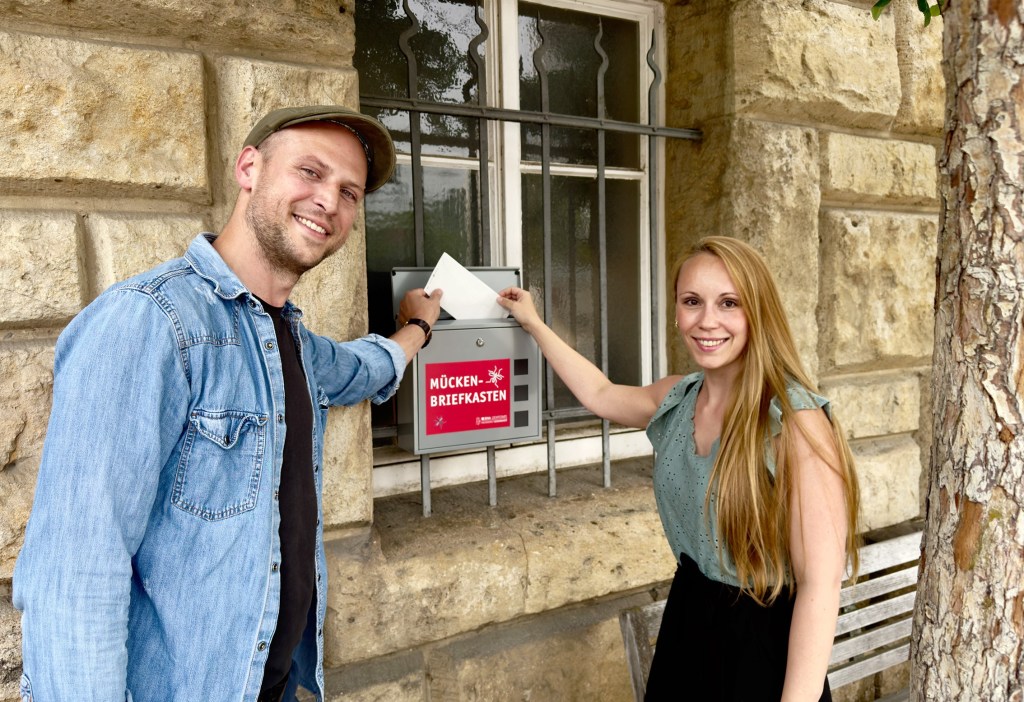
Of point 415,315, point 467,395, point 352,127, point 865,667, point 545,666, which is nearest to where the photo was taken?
point 352,127

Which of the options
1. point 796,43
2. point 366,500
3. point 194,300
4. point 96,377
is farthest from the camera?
point 796,43

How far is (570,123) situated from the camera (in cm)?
239

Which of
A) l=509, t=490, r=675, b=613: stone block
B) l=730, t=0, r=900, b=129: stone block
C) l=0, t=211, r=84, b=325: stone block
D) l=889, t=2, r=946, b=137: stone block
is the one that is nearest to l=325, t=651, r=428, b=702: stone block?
l=509, t=490, r=675, b=613: stone block

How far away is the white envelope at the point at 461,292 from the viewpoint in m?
2.09

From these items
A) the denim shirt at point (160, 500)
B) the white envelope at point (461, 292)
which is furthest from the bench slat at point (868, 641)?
the denim shirt at point (160, 500)

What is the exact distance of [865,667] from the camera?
2527mm

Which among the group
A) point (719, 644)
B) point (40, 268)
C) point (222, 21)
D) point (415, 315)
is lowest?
point (719, 644)

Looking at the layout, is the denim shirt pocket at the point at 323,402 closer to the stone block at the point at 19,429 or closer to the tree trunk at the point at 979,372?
the stone block at the point at 19,429

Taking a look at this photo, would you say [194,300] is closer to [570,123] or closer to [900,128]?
[570,123]

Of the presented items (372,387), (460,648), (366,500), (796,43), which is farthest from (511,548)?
(796,43)

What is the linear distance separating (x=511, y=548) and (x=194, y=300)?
1279 millimetres

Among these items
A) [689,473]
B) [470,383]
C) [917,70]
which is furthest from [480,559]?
[917,70]

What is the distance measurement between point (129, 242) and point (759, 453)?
4.98 feet

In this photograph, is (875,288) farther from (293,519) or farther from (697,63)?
(293,519)
